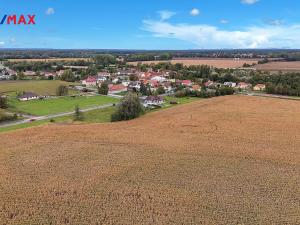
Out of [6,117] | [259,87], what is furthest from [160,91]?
[6,117]

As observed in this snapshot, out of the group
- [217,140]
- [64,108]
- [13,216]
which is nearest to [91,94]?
[64,108]

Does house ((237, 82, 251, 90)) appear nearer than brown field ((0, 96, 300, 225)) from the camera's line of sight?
No

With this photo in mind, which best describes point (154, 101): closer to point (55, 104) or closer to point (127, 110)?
Answer: point (127, 110)

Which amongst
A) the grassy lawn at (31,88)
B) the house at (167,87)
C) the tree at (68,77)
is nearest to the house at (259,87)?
the house at (167,87)

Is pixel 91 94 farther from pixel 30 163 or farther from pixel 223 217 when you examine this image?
pixel 223 217

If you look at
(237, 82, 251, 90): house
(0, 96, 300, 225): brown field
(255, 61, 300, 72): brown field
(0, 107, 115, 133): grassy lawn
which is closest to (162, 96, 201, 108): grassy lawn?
(0, 107, 115, 133): grassy lawn

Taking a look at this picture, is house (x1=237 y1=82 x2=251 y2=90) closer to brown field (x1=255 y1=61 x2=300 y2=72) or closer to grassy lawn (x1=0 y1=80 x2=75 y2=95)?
brown field (x1=255 y1=61 x2=300 y2=72)
